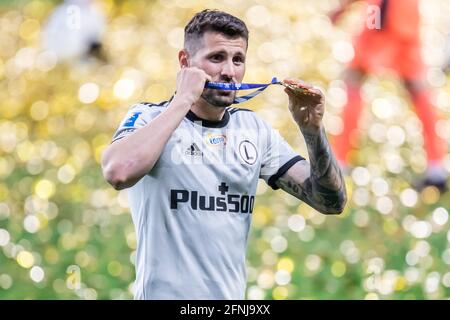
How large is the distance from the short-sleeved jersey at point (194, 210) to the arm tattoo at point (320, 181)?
5.1 inches

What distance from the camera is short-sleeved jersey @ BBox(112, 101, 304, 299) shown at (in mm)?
2377

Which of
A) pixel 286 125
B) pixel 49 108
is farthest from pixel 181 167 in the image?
pixel 49 108

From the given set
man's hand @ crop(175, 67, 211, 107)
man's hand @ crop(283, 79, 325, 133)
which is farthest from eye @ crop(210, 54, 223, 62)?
man's hand @ crop(283, 79, 325, 133)

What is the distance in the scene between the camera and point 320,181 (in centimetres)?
250

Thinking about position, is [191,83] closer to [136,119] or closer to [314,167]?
[136,119]

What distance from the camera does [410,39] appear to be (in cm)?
434

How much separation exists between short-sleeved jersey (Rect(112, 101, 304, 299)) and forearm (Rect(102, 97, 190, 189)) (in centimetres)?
8

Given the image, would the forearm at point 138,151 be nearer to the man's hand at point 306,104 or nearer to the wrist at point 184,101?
A: the wrist at point 184,101

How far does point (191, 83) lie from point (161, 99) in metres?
1.92

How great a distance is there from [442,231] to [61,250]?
5.76ft

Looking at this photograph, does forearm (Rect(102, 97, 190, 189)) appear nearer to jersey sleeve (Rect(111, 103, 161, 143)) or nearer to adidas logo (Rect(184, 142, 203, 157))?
jersey sleeve (Rect(111, 103, 161, 143))

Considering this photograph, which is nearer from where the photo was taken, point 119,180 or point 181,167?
point 119,180
